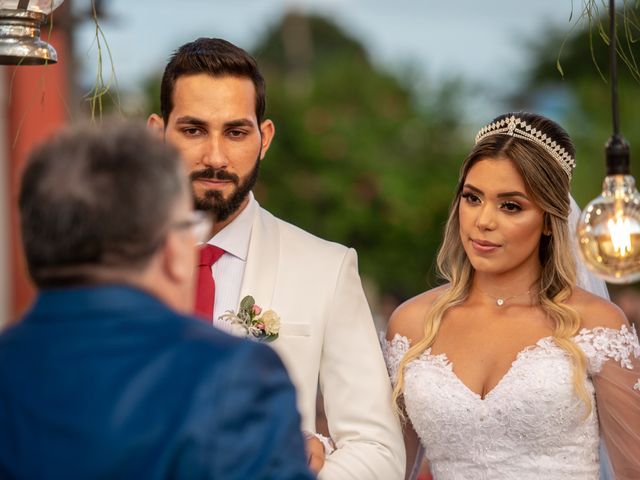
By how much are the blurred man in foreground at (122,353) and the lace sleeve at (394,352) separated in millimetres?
2146

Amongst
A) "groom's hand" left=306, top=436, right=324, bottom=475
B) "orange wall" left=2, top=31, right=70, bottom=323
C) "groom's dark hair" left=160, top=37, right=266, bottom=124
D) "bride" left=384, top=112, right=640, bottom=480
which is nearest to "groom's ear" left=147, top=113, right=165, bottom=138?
"groom's dark hair" left=160, top=37, right=266, bottom=124

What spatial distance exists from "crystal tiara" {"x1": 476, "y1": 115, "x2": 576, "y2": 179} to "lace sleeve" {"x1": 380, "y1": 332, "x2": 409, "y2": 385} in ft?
2.71

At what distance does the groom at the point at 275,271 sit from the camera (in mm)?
3820

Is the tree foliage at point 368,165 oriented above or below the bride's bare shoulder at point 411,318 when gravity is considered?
below

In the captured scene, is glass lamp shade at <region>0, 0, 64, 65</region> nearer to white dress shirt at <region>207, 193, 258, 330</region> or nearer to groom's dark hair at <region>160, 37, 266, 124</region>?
groom's dark hair at <region>160, 37, 266, 124</region>

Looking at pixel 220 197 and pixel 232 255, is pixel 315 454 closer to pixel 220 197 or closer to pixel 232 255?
pixel 232 255

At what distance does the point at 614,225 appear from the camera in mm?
2811

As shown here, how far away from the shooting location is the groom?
150 inches

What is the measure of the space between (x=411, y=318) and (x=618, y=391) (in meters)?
0.82

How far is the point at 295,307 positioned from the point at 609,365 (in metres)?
1.12

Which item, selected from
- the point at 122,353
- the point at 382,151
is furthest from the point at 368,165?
the point at 122,353

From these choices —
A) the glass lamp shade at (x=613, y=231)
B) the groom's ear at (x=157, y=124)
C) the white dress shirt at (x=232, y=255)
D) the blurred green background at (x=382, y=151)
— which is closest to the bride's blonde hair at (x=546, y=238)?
the white dress shirt at (x=232, y=255)

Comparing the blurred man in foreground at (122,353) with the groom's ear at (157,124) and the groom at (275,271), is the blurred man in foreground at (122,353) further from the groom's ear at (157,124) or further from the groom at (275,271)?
the groom's ear at (157,124)

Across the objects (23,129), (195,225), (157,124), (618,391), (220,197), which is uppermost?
(195,225)
